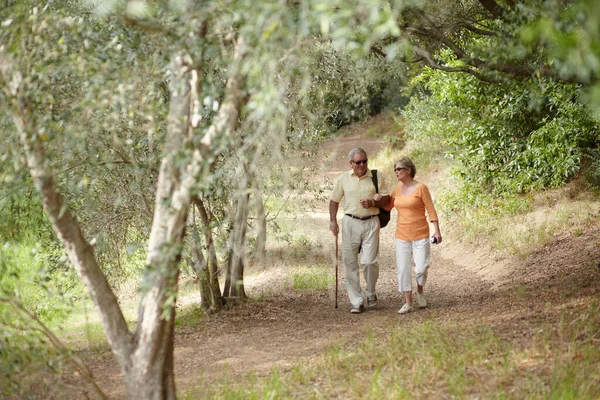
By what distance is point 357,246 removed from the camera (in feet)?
30.4

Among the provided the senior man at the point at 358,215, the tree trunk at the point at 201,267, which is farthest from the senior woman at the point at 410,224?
the tree trunk at the point at 201,267

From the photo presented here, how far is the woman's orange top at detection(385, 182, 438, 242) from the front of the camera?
8.69 meters

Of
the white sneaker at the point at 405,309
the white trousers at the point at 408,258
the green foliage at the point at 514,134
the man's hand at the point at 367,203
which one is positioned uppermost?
the green foliage at the point at 514,134

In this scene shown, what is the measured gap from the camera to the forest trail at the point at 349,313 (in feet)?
24.0

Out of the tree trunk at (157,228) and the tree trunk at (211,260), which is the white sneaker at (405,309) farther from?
the tree trunk at (157,228)

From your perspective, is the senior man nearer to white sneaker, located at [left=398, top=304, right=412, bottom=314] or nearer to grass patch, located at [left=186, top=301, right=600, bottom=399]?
white sneaker, located at [left=398, top=304, right=412, bottom=314]

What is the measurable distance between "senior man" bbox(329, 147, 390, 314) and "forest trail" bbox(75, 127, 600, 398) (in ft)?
2.04

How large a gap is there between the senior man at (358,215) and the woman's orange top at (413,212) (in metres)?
0.29

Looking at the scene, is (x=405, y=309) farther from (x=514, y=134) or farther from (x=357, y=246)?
(x=514, y=134)

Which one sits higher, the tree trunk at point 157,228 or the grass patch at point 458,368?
the tree trunk at point 157,228

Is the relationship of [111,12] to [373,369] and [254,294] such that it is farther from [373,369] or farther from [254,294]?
[254,294]

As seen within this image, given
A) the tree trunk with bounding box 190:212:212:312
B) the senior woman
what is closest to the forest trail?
the tree trunk with bounding box 190:212:212:312

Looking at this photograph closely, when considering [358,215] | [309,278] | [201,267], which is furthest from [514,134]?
[201,267]

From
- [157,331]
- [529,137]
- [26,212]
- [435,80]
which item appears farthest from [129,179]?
[435,80]
